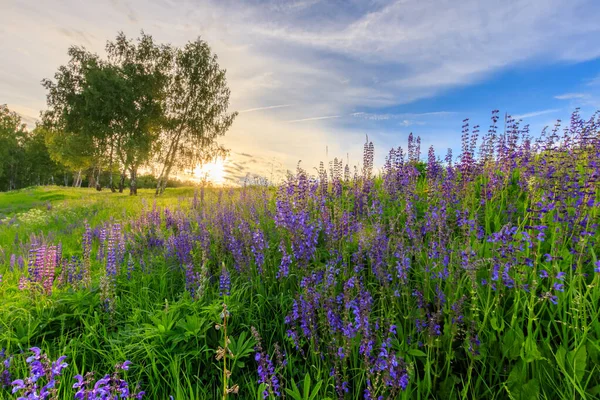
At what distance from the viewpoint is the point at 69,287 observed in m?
4.09

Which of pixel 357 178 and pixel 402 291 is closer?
pixel 402 291

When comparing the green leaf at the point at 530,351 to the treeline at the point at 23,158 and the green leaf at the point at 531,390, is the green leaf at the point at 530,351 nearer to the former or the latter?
the green leaf at the point at 531,390

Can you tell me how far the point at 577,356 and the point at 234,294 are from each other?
2.89m

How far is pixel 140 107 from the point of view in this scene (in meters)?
33.2

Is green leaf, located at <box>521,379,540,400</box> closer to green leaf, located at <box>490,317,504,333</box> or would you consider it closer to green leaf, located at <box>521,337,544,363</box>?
green leaf, located at <box>521,337,544,363</box>

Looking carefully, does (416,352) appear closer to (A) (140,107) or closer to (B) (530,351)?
(B) (530,351)

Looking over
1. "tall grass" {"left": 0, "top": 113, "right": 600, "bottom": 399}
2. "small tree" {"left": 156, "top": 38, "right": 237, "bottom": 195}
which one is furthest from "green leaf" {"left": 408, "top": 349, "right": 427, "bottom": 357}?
"small tree" {"left": 156, "top": 38, "right": 237, "bottom": 195}

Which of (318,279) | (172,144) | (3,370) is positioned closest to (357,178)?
(318,279)

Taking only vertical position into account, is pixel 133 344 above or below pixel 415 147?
below

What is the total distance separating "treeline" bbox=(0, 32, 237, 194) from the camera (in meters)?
31.3

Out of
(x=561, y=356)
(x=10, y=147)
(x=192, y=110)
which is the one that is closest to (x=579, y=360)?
(x=561, y=356)

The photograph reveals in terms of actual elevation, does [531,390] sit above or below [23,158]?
below

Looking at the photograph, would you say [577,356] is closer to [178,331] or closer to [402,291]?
[402,291]

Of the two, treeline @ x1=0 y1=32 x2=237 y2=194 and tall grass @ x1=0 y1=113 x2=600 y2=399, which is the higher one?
treeline @ x1=0 y1=32 x2=237 y2=194
